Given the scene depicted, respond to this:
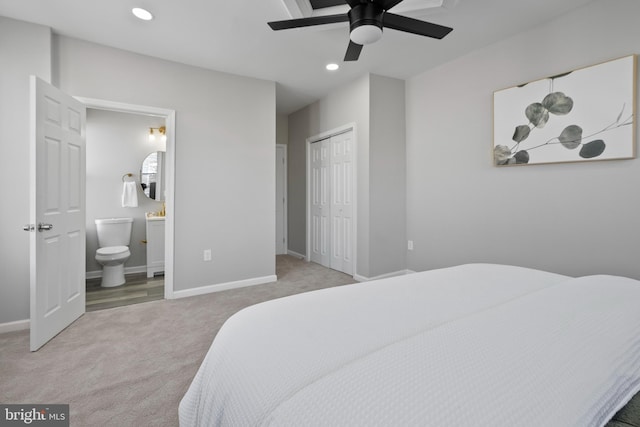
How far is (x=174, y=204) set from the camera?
3223mm

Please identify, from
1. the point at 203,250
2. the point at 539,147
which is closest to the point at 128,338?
the point at 203,250

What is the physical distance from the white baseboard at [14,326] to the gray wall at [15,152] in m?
0.03

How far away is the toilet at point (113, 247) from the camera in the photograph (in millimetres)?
3596

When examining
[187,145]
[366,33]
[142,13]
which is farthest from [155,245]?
[366,33]

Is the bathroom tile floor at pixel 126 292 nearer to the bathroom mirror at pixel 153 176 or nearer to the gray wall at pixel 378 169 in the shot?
the bathroom mirror at pixel 153 176

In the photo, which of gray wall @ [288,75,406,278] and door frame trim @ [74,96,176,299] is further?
Answer: gray wall @ [288,75,406,278]

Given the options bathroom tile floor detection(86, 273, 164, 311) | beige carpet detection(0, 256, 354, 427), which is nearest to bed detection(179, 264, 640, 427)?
beige carpet detection(0, 256, 354, 427)

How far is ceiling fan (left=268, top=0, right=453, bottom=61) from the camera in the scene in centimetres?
180

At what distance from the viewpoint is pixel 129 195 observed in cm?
420

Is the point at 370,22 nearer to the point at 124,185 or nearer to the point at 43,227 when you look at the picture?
the point at 43,227

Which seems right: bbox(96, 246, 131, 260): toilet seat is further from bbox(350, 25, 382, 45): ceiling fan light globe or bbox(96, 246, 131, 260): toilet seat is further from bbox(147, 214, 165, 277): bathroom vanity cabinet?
bbox(350, 25, 382, 45): ceiling fan light globe

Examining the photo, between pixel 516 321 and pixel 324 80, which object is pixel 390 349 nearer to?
pixel 516 321

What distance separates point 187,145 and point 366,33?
2.27m

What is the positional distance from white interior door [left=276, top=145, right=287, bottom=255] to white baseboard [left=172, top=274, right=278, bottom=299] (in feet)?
6.05
